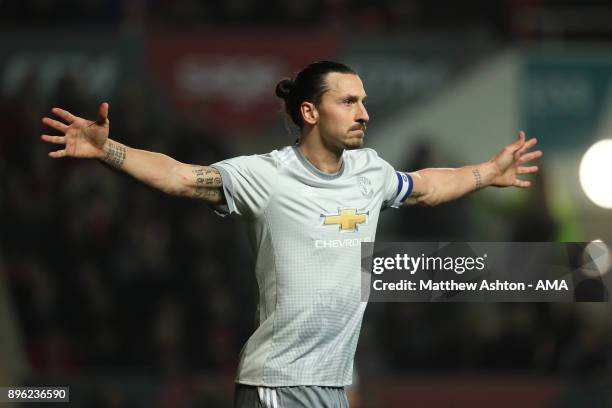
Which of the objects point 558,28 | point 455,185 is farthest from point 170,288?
point 455,185

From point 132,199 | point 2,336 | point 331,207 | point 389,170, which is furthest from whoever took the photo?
point 132,199

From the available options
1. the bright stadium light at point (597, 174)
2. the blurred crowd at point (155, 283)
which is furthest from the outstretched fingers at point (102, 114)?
the bright stadium light at point (597, 174)

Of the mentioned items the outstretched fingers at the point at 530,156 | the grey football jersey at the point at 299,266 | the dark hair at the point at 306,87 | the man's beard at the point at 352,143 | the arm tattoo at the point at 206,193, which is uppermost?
the dark hair at the point at 306,87

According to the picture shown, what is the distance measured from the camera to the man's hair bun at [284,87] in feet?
15.6

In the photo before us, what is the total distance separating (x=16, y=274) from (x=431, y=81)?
14.4 ft

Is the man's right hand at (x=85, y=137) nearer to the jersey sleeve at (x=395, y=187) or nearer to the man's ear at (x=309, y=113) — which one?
the man's ear at (x=309, y=113)

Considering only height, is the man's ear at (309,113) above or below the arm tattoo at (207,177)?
above

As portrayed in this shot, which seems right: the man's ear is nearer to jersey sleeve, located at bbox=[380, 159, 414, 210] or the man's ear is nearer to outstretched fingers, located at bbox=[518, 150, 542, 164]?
jersey sleeve, located at bbox=[380, 159, 414, 210]

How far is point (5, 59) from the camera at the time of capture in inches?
435

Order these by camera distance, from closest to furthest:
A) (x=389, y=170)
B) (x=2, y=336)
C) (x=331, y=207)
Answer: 1. (x=331, y=207)
2. (x=389, y=170)
3. (x=2, y=336)

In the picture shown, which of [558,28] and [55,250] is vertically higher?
[558,28]

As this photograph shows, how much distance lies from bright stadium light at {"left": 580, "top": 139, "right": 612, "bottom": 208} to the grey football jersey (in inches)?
277

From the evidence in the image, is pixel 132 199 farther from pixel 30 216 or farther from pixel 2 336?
pixel 2 336

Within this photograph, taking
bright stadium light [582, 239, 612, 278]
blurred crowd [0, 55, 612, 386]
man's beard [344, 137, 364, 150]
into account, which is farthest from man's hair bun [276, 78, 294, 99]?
blurred crowd [0, 55, 612, 386]
